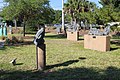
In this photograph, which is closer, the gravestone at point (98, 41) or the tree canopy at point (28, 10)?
the gravestone at point (98, 41)

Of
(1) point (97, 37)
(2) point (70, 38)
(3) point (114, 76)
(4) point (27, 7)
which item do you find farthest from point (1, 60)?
(4) point (27, 7)

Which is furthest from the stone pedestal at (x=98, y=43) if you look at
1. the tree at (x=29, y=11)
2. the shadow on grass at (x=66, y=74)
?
the tree at (x=29, y=11)

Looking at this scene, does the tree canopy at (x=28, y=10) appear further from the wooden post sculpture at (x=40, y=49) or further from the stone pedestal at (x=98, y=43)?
the wooden post sculpture at (x=40, y=49)

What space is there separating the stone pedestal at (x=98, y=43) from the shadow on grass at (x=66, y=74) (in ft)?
19.2

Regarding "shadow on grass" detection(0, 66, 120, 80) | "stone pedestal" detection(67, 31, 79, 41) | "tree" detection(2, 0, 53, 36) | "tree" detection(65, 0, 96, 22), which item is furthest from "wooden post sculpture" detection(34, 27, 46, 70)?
"tree" detection(65, 0, 96, 22)

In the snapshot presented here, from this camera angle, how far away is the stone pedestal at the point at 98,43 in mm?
15117

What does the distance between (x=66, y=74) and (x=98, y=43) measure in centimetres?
754

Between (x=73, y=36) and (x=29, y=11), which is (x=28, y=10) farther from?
(x=73, y=36)

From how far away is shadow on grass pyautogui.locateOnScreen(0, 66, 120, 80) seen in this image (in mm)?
7918

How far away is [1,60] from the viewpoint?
11.3 m

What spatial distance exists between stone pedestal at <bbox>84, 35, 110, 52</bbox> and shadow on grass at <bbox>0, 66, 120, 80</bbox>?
586 cm

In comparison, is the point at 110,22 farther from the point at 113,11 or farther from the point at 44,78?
the point at 44,78

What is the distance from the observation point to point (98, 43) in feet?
51.3

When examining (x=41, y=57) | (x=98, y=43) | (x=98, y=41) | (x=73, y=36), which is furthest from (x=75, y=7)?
(x=41, y=57)
